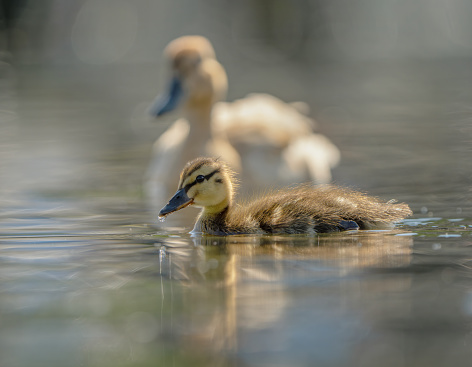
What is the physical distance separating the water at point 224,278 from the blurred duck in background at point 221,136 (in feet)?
1.06

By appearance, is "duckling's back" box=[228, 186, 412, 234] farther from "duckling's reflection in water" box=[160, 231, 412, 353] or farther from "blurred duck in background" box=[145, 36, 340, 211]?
"blurred duck in background" box=[145, 36, 340, 211]

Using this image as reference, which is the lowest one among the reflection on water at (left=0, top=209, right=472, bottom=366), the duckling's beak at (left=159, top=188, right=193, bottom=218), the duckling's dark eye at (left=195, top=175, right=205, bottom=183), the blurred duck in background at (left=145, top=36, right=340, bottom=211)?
the reflection on water at (left=0, top=209, right=472, bottom=366)

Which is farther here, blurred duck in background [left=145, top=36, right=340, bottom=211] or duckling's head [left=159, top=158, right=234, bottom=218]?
blurred duck in background [left=145, top=36, right=340, bottom=211]

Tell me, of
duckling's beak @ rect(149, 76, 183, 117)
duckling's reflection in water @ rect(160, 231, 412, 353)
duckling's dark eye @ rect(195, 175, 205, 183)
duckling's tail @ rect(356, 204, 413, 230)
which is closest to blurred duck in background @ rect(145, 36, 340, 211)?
duckling's beak @ rect(149, 76, 183, 117)

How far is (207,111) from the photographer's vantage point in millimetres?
8102

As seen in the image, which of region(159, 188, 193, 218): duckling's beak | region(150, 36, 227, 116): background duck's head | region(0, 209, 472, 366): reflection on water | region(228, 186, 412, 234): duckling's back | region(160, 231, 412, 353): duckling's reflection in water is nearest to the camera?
region(0, 209, 472, 366): reflection on water

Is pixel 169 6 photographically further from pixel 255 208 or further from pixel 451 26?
pixel 255 208

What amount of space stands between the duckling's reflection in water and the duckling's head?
28 cm

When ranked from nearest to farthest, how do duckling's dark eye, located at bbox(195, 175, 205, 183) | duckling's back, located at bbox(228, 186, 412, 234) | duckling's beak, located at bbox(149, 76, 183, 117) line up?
duckling's back, located at bbox(228, 186, 412, 234) → duckling's dark eye, located at bbox(195, 175, 205, 183) → duckling's beak, located at bbox(149, 76, 183, 117)

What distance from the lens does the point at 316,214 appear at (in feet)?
17.9

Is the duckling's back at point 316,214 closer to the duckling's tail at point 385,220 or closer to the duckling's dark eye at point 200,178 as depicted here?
the duckling's tail at point 385,220

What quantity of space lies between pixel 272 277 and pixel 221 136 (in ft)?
12.0

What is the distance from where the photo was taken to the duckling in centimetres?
546

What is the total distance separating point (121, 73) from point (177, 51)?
36.5 feet
